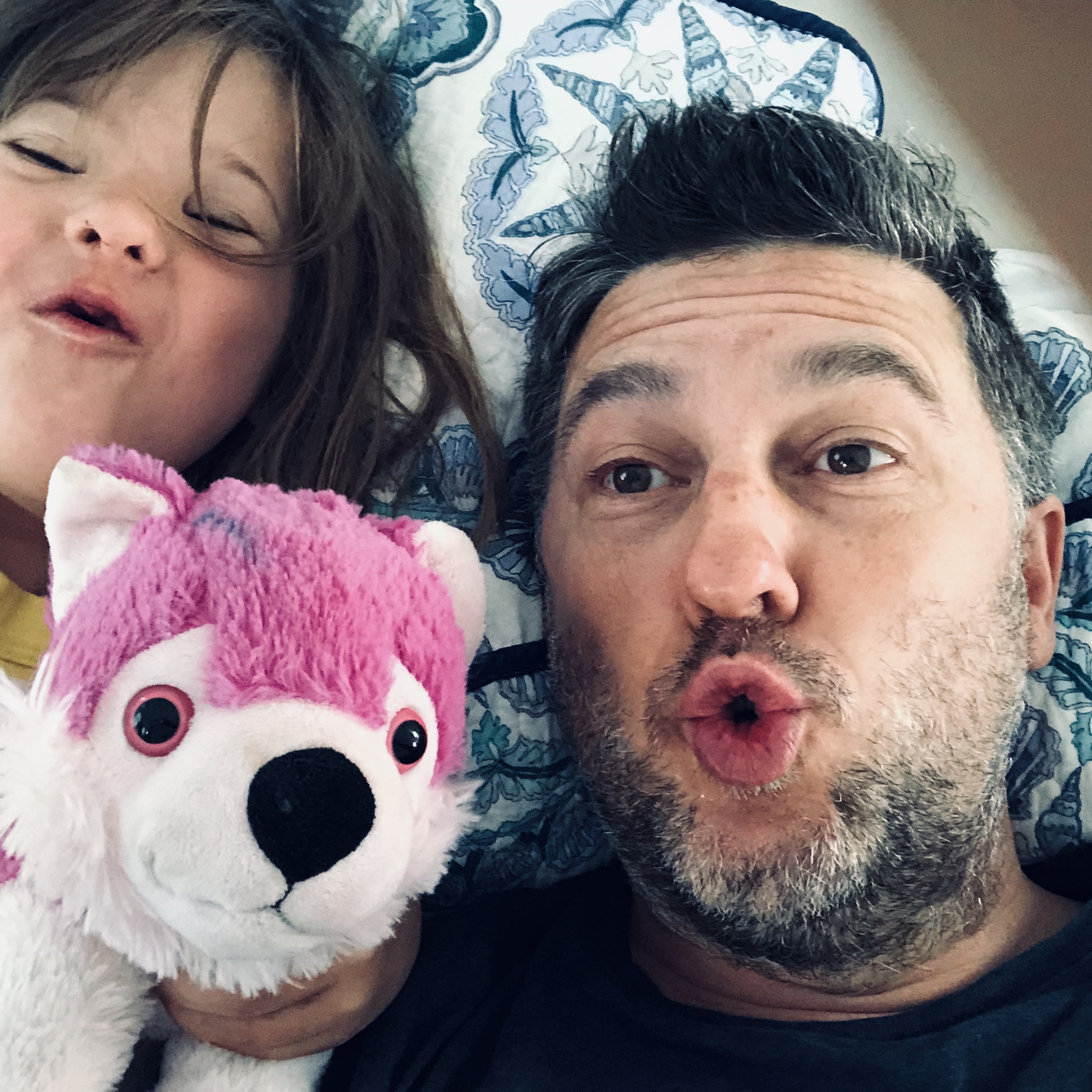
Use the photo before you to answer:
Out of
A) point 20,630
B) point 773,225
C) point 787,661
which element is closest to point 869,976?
point 787,661

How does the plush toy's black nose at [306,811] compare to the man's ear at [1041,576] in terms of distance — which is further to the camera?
the man's ear at [1041,576]

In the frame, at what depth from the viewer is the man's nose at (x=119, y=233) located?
0.68m

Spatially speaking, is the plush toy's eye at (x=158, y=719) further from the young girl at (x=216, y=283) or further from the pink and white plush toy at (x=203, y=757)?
the young girl at (x=216, y=283)

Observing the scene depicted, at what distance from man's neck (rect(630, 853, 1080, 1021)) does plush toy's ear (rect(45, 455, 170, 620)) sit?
567 millimetres

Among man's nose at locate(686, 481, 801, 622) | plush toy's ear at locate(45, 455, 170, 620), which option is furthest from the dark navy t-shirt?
plush toy's ear at locate(45, 455, 170, 620)

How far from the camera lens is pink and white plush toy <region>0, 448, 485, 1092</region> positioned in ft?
1.31

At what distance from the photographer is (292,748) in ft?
1.32

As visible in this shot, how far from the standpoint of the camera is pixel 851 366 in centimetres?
69

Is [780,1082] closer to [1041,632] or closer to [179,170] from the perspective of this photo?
[1041,632]

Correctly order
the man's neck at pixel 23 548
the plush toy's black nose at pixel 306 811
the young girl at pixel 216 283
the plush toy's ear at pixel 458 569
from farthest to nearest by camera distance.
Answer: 1. the man's neck at pixel 23 548
2. the young girl at pixel 216 283
3. the plush toy's ear at pixel 458 569
4. the plush toy's black nose at pixel 306 811

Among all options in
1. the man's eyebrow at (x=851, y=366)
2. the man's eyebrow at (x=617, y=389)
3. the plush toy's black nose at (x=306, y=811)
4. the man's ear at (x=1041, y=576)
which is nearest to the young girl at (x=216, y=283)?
the man's eyebrow at (x=617, y=389)

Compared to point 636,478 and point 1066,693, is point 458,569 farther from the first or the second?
point 1066,693

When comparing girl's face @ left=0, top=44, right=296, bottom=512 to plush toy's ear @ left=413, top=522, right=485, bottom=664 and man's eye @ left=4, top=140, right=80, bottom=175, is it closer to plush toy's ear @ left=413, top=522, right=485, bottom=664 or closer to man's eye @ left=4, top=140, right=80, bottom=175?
man's eye @ left=4, top=140, right=80, bottom=175

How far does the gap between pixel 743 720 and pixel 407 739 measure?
0.92ft
